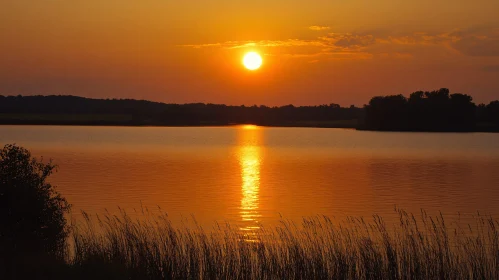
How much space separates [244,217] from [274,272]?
1382cm

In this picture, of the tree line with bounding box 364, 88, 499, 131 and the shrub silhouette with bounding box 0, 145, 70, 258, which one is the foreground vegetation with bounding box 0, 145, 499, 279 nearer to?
the shrub silhouette with bounding box 0, 145, 70, 258

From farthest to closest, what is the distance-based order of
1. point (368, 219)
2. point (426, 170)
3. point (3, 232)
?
point (426, 170) → point (368, 219) → point (3, 232)

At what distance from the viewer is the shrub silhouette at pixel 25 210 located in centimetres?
1662

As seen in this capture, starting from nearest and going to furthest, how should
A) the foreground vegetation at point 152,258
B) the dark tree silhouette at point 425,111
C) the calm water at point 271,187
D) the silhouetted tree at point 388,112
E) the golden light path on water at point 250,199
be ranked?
the foreground vegetation at point 152,258 → the golden light path on water at point 250,199 → the calm water at point 271,187 → the dark tree silhouette at point 425,111 → the silhouetted tree at point 388,112

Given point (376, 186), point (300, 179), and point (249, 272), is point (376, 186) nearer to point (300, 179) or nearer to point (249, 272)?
point (300, 179)

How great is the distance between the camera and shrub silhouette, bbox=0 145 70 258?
16625 mm

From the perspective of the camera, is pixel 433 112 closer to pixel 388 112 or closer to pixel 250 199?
pixel 388 112

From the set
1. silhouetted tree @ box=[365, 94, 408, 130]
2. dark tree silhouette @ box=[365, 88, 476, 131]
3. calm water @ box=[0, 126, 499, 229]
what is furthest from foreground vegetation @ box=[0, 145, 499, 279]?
silhouetted tree @ box=[365, 94, 408, 130]

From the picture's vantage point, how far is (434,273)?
587 inches

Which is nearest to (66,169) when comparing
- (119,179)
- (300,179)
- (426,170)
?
(119,179)

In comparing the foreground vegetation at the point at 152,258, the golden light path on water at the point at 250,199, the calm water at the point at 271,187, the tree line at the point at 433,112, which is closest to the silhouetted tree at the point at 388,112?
the tree line at the point at 433,112

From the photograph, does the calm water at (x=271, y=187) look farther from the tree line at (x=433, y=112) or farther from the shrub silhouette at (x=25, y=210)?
the tree line at (x=433, y=112)

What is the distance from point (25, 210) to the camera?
16.9 m

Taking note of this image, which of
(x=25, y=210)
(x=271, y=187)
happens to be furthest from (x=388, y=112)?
(x=25, y=210)
